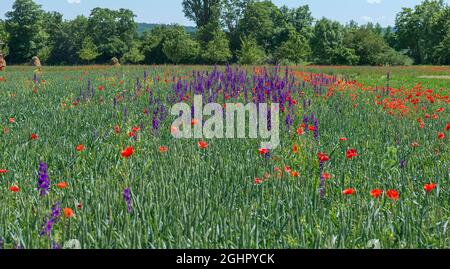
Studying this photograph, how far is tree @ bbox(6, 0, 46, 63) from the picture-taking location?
7375 cm

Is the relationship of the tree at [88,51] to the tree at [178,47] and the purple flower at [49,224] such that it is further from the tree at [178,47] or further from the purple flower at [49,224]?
the purple flower at [49,224]

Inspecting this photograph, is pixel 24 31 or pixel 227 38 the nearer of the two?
pixel 227 38

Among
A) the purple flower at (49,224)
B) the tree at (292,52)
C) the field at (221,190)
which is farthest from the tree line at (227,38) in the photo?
the purple flower at (49,224)

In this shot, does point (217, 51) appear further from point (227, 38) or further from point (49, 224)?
point (49, 224)

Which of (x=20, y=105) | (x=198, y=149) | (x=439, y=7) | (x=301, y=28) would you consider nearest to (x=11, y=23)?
(x=301, y=28)

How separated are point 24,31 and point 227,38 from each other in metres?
31.2

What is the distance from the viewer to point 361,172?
4.78m

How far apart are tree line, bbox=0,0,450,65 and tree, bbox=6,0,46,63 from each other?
146 millimetres

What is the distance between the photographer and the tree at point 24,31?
7375 centimetres

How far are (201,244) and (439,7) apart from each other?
280 ft

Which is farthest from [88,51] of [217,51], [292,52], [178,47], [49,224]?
[49,224]

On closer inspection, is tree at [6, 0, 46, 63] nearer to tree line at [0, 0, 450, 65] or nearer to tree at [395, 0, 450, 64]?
tree line at [0, 0, 450, 65]

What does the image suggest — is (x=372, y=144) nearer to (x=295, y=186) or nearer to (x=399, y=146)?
(x=399, y=146)

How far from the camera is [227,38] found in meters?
69.4
